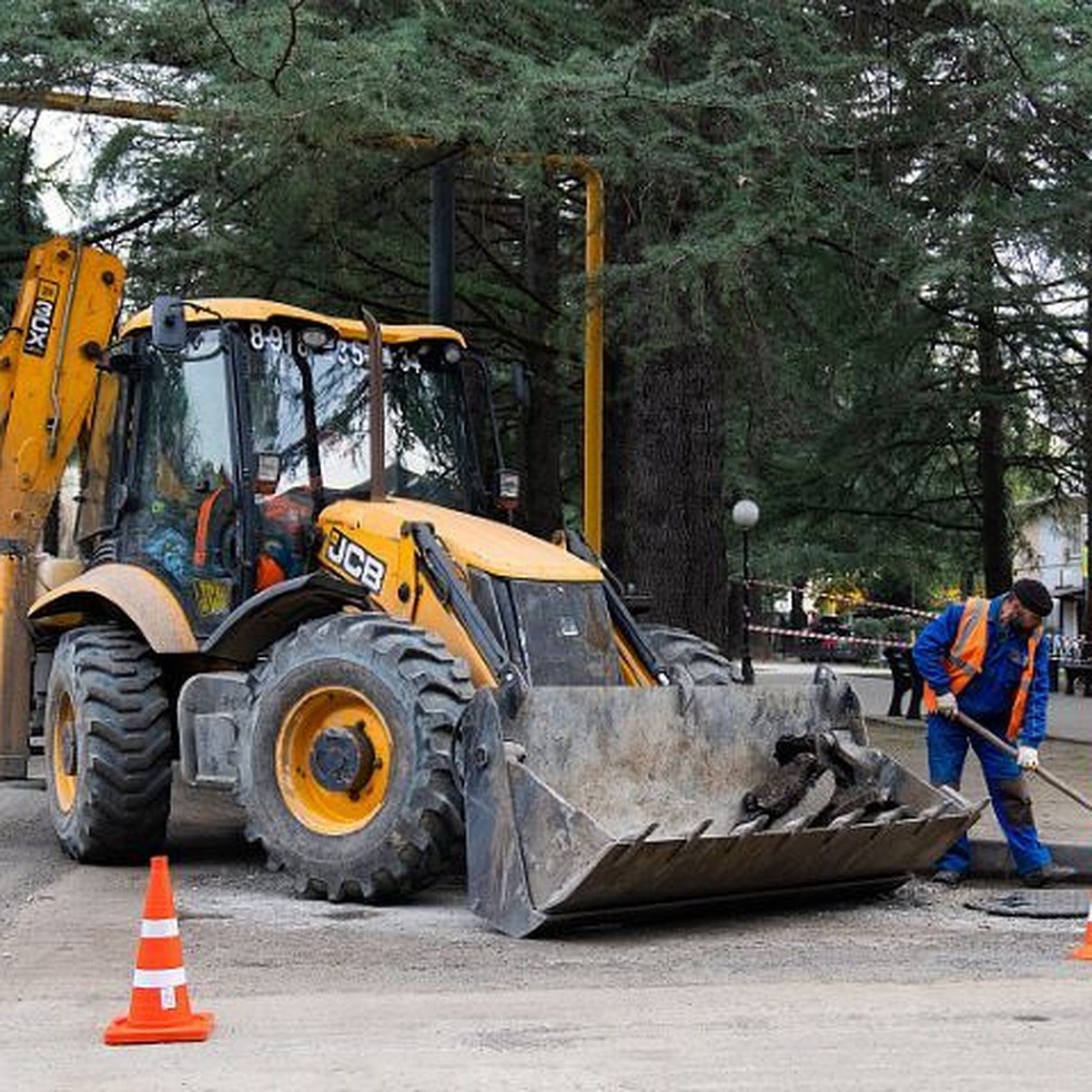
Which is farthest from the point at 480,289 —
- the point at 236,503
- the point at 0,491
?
the point at 236,503

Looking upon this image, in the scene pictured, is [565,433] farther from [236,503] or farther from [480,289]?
[236,503]

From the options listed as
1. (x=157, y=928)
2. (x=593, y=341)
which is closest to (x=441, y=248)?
(x=593, y=341)

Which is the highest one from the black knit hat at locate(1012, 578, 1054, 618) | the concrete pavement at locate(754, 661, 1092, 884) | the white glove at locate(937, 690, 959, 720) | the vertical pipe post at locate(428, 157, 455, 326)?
the vertical pipe post at locate(428, 157, 455, 326)

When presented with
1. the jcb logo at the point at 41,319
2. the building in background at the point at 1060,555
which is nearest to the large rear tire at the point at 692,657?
the jcb logo at the point at 41,319

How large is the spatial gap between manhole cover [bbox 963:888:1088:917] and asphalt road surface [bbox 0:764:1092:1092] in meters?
0.07

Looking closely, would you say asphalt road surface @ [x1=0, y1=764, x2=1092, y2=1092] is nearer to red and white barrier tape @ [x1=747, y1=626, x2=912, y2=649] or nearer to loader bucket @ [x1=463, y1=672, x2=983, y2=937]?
loader bucket @ [x1=463, y1=672, x2=983, y2=937]

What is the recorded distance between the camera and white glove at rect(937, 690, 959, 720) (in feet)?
34.5

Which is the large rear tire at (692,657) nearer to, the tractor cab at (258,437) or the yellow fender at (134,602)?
the tractor cab at (258,437)

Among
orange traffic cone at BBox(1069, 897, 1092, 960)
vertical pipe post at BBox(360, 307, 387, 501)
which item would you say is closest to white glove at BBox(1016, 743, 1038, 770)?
orange traffic cone at BBox(1069, 897, 1092, 960)

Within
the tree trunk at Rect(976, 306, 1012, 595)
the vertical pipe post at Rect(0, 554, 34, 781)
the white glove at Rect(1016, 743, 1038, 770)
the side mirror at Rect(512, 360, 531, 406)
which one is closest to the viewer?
the white glove at Rect(1016, 743, 1038, 770)

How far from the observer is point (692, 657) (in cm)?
1111

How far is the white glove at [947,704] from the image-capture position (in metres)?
10.5

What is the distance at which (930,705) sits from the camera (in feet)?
36.2

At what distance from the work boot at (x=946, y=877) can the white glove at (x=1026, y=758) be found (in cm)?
76
